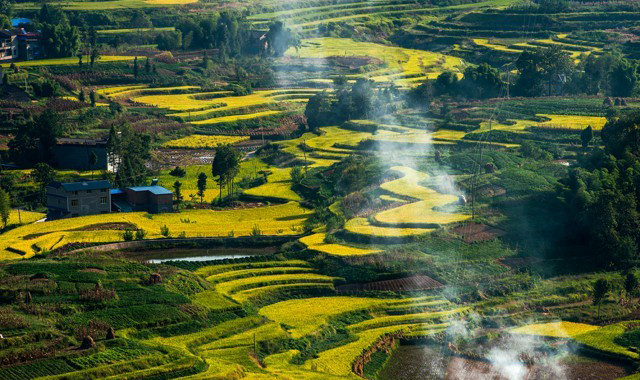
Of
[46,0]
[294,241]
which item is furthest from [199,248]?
[46,0]

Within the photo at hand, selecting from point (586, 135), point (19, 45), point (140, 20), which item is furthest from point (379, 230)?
point (140, 20)

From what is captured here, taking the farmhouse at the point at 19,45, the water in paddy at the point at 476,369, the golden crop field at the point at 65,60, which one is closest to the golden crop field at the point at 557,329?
the water in paddy at the point at 476,369

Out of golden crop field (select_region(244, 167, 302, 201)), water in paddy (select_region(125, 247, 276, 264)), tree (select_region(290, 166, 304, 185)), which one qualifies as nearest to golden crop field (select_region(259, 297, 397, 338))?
water in paddy (select_region(125, 247, 276, 264))

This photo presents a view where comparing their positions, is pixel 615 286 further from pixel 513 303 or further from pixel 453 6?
pixel 453 6

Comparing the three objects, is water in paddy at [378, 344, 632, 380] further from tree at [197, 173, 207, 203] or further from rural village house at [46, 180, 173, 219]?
tree at [197, 173, 207, 203]

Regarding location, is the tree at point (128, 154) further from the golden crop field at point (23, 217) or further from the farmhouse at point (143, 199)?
the golden crop field at point (23, 217)

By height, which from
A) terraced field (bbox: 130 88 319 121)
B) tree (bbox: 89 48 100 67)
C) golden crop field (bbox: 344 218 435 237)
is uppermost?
tree (bbox: 89 48 100 67)

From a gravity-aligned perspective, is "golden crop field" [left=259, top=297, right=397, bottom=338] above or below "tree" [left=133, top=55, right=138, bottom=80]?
below
